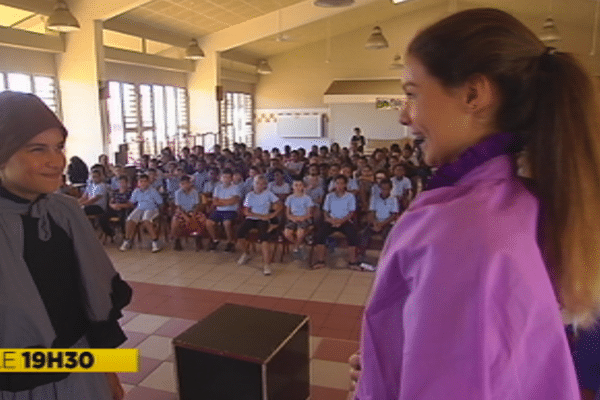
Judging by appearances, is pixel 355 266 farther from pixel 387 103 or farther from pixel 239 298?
pixel 387 103

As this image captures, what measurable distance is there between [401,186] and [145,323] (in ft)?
12.9

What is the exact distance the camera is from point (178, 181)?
24.1 ft

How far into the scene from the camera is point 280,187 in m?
6.75

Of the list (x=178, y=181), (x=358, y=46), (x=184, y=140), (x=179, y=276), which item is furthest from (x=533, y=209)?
(x=358, y=46)

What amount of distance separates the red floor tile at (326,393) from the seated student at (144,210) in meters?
3.96

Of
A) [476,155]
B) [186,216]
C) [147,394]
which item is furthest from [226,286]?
[476,155]

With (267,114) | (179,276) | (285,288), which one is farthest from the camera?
(267,114)

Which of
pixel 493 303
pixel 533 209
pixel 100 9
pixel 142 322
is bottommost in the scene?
pixel 142 322

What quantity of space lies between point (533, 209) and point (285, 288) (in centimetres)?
445

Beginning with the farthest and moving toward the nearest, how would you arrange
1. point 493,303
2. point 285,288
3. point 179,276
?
1. point 179,276
2. point 285,288
3. point 493,303

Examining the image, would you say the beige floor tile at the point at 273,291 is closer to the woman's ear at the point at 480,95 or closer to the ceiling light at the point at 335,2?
the ceiling light at the point at 335,2

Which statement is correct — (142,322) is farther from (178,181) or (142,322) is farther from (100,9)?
(100,9)

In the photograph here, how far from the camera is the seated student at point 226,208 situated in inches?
249

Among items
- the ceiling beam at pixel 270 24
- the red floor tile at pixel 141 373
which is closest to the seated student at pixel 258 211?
the red floor tile at pixel 141 373
